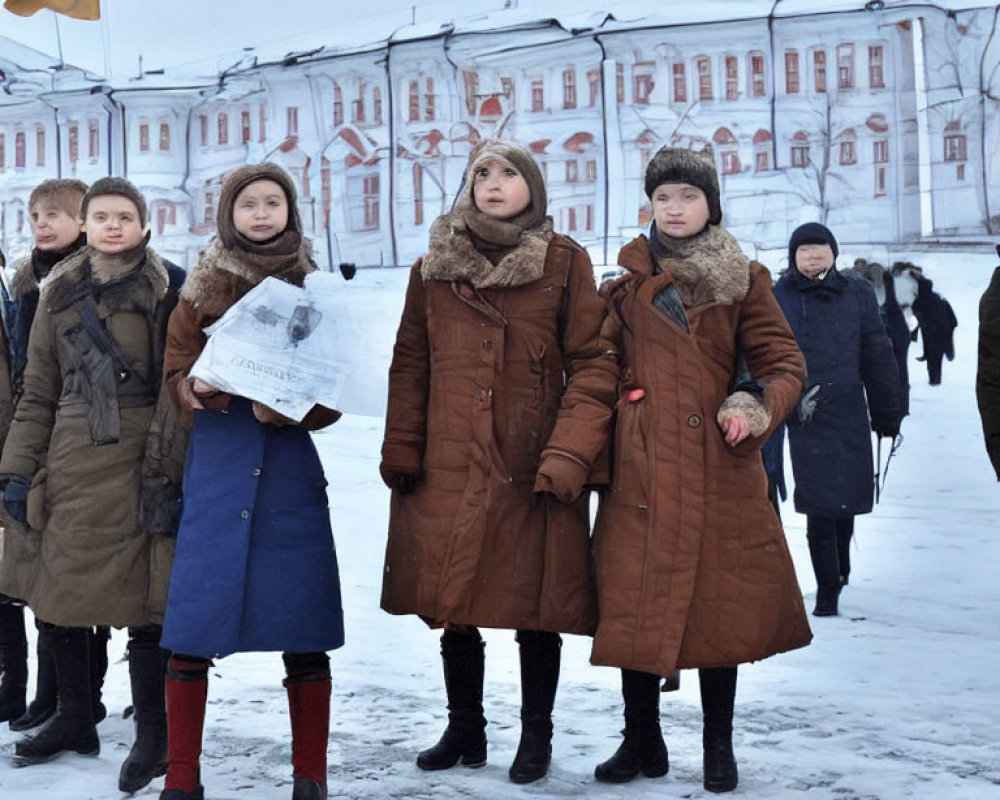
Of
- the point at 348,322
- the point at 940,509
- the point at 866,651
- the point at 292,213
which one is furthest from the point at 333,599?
the point at 940,509

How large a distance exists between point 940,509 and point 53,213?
481cm

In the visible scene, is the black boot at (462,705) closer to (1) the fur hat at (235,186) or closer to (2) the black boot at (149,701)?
(2) the black boot at (149,701)

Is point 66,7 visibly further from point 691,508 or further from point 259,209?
point 691,508

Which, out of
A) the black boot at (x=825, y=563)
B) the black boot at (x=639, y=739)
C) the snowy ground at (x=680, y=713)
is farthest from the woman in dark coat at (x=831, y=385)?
the black boot at (x=639, y=739)

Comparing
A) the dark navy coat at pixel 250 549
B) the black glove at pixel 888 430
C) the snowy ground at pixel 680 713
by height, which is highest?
the black glove at pixel 888 430

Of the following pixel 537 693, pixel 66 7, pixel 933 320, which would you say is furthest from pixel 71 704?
pixel 933 320

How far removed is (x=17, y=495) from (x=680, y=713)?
62.3 inches

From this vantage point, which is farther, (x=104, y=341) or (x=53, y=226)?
(x=53, y=226)

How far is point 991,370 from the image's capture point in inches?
127

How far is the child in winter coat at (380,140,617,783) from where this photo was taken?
112 inches

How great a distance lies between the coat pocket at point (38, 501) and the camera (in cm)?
302

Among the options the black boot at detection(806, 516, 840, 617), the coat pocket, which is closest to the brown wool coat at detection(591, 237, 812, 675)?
the coat pocket

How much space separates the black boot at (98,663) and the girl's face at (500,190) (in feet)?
4.51

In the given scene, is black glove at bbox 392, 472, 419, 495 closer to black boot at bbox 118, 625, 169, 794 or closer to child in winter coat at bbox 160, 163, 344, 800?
child in winter coat at bbox 160, 163, 344, 800
